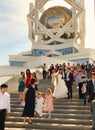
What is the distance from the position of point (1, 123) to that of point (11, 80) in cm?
984

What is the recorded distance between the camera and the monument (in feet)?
216

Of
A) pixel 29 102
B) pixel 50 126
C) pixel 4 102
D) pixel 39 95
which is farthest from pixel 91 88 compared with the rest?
pixel 4 102

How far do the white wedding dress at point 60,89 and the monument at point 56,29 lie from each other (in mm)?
45459

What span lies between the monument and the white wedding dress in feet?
149

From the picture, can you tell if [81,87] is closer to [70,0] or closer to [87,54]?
[87,54]

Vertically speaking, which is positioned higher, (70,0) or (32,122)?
(70,0)

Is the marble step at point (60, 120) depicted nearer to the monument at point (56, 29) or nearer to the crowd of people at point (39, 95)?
the crowd of people at point (39, 95)

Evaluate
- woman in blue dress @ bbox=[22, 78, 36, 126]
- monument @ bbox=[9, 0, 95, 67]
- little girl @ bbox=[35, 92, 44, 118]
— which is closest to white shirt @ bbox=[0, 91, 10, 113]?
woman in blue dress @ bbox=[22, 78, 36, 126]

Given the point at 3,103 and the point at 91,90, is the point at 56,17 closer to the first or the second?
the point at 91,90

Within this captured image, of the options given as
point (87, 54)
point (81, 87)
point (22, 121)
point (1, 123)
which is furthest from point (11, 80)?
point (87, 54)

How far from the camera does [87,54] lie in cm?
5700

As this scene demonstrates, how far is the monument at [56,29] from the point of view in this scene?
65.8 meters

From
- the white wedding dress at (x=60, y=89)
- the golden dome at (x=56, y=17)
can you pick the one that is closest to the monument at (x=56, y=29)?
the golden dome at (x=56, y=17)

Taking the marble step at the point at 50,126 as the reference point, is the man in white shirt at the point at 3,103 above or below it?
above
